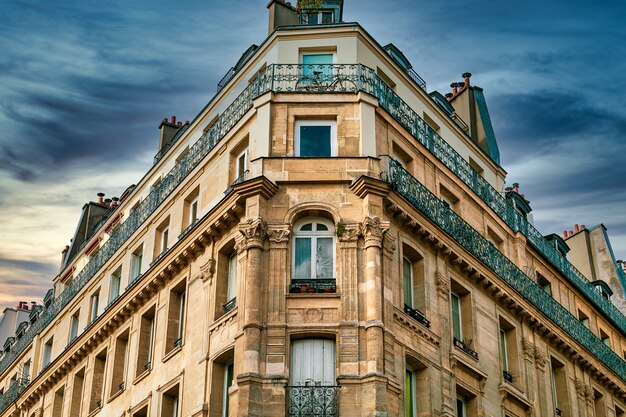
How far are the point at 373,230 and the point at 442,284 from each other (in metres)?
3.24

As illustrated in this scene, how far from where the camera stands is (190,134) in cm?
3169

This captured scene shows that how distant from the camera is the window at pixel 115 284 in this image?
3238 cm

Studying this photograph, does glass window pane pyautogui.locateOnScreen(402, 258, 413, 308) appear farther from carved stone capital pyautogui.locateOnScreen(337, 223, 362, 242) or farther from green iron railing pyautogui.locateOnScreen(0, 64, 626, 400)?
green iron railing pyautogui.locateOnScreen(0, 64, 626, 400)

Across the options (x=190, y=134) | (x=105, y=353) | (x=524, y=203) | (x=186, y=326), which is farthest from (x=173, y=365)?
(x=524, y=203)

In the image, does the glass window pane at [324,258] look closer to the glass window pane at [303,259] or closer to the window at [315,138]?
the glass window pane at [303,259]

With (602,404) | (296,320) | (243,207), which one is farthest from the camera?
(602,404)

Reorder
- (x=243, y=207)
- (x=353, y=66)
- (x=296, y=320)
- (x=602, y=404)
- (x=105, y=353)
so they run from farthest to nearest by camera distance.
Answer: (x=602, y=404), (x=105, y=353), (x=353, y=66), (x=243, y=207), (x=296, y=320)

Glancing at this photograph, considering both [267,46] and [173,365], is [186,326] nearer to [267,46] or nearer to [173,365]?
[173,365]

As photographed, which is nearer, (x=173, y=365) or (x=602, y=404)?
(x=173, y=365)

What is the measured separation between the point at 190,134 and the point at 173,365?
24.1 feet

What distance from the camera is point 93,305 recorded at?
1336 inches

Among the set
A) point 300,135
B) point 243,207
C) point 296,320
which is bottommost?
point 296,320

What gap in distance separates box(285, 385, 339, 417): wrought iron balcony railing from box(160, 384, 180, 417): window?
4606 millimetres

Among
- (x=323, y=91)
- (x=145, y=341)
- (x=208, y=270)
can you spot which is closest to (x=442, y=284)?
(x=323, y=91)
